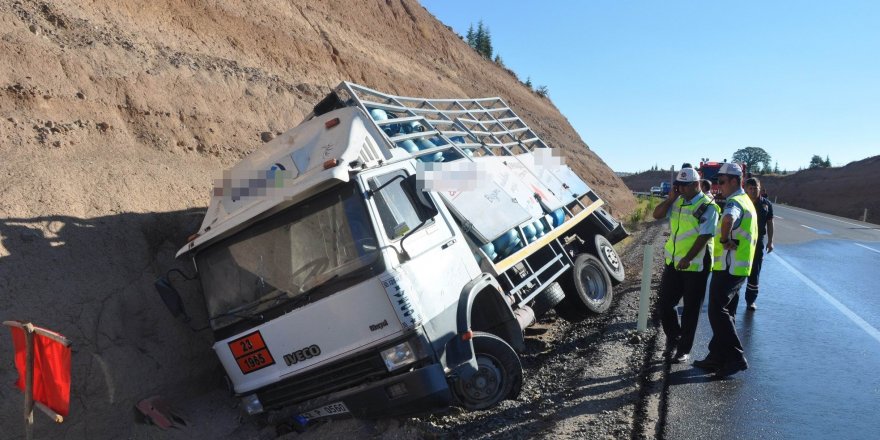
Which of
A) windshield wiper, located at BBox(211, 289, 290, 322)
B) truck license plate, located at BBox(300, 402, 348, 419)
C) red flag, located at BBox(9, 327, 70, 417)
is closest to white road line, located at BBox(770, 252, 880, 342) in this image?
truck license plate, located at BBox(300, 402, 348, 419)

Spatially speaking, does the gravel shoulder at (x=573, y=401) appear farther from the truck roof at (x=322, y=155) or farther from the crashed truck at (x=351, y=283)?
the truck roof at (x=322, y=155)

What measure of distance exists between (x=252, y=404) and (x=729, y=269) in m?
4.61

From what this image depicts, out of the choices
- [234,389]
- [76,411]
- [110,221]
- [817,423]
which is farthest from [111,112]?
[817,423]

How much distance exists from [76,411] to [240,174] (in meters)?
2.65

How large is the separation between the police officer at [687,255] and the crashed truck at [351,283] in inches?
64.3

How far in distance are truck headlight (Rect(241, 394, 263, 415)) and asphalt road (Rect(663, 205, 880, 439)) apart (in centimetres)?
321

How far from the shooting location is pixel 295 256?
4.96 meters

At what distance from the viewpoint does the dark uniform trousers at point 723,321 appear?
19.8ft

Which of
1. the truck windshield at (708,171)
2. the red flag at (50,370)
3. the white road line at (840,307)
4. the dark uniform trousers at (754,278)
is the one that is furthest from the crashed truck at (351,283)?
the truck windshield at (708,171)

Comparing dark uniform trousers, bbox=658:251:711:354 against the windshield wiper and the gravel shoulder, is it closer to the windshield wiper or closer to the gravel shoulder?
the gravel shoulder

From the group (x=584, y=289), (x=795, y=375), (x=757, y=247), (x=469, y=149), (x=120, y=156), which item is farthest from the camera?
(x=757, y=247)

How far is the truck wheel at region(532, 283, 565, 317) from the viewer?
725 centimetres

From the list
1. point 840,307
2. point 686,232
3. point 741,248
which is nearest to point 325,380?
point 686,232

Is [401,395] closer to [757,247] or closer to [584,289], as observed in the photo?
[584,289]
